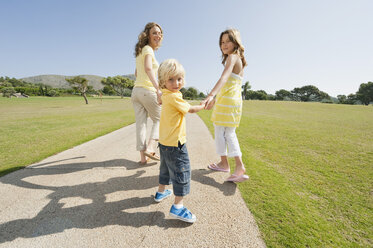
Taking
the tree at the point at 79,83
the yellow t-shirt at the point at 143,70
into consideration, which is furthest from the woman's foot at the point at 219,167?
the tree at the point at 79,83

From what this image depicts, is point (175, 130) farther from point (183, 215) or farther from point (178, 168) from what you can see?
point (183, 215)

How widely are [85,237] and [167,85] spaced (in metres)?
1.78

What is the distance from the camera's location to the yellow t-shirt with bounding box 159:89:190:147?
1713mm

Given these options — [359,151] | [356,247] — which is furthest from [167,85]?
[359,151]

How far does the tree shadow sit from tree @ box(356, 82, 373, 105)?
92097mm

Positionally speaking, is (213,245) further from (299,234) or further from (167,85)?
(167,85)

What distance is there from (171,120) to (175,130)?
125 millimetres

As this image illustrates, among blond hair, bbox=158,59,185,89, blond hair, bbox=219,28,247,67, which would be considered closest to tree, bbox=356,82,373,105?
blond hair, bbox=219,28,247,67

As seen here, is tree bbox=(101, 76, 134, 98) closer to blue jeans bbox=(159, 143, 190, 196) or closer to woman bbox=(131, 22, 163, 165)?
woman bbox=(131, 22, 163, 165)

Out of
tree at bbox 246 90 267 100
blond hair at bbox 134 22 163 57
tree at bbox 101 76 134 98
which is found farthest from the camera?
tree at bbox 246 90 267 100


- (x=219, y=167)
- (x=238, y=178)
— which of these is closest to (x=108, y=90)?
(x=219, y=167)

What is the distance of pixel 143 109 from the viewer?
297cm

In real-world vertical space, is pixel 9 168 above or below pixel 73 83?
below

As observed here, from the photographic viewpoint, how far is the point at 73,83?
1431 inches
